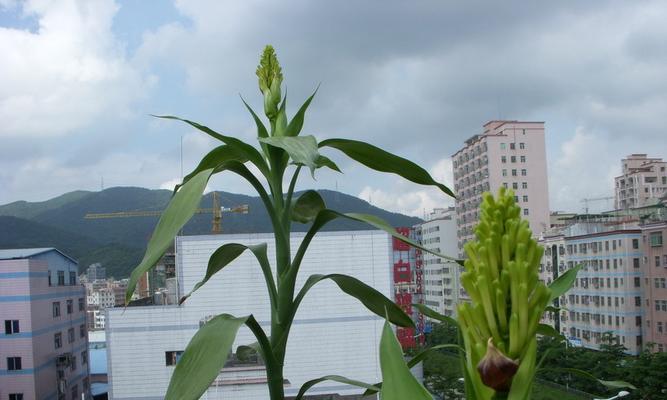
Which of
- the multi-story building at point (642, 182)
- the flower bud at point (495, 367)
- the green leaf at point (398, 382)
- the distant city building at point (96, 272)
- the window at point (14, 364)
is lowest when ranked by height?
the distant city building at point (96, 272)

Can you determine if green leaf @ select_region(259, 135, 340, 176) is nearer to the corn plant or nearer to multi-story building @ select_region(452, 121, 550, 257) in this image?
the corn plant

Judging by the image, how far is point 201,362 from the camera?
4.09 feet

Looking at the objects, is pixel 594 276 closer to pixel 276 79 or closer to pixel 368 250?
pixel 368 250

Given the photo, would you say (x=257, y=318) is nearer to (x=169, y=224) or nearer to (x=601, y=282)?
(x=169, y=224)

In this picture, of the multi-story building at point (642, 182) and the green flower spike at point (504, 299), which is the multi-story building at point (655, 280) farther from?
the multi-story building at point (642, 182)

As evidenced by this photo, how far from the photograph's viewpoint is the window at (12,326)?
60.7ft

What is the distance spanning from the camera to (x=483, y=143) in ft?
130

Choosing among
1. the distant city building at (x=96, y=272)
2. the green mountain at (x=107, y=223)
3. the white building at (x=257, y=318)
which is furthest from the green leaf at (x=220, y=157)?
the distant city building at (x=96, y=272)

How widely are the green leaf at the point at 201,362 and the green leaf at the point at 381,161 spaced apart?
54 cm

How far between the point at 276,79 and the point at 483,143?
39214 millimetres

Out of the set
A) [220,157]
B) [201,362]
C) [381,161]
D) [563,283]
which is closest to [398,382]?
[563,283]

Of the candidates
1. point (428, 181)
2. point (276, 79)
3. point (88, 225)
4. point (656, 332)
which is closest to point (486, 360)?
point (428, 181)

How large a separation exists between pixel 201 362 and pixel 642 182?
182 ft

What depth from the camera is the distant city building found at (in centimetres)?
8038
